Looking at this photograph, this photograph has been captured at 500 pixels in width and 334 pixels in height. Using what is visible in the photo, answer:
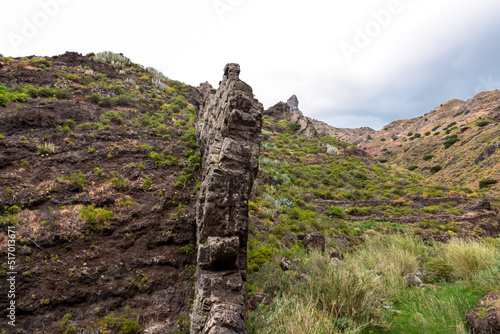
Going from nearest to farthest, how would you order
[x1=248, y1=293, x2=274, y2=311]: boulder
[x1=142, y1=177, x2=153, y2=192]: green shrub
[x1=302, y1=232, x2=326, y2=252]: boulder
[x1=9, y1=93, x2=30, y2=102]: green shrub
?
1. [x1=248, y1=293, x2=274, y2=311]: boulder
2. [x1=142, y1=177, x2=153, y2=192]: green shrub
3. [x1=302, y1=232, x2=326, y2=252]: boulder
4. [x1=9, y1=93, x2=30, y2=102]: green shrub

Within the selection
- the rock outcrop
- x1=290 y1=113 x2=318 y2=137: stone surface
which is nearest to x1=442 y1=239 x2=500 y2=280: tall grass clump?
the rock outcrop

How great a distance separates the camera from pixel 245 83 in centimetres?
850

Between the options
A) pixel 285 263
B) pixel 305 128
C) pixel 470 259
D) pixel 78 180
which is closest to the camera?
pixel 470 259

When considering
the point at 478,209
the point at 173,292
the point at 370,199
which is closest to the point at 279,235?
the point at 173,292

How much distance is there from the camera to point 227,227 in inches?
207

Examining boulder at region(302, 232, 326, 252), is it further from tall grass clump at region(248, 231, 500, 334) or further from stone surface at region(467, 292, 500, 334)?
stone surface at region(467, 292, 500, 334)

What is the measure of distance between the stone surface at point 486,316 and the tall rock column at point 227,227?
3541 millimetres

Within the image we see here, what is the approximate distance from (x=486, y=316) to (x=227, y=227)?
14.9ft

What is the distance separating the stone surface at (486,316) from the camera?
3.07 metres

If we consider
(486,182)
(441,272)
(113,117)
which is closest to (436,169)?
(486,182)

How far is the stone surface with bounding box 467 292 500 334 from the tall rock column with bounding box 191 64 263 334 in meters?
3.54

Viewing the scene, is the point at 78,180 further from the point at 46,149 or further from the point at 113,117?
the point at 113,117

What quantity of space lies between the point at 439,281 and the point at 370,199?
602 inches

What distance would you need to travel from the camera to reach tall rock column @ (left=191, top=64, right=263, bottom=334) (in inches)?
164
